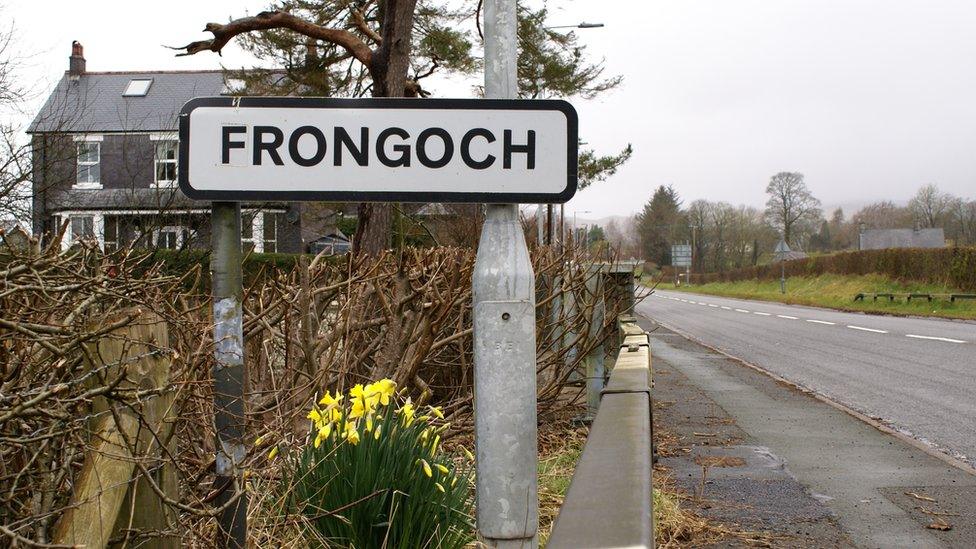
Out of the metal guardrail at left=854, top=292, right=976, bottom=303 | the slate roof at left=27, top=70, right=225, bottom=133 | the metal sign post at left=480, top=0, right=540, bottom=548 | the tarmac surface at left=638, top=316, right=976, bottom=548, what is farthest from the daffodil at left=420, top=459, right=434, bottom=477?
the slate roof at left=27, top=70, right=225, bottom=133

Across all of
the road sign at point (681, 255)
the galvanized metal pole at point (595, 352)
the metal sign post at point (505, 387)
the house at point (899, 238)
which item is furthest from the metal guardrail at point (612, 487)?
the road sign at point (681, 255)

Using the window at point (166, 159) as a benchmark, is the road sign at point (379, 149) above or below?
below

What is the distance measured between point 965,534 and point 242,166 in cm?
392

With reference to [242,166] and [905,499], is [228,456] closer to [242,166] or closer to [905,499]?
[242,166]

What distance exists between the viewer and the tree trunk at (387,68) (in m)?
12.6

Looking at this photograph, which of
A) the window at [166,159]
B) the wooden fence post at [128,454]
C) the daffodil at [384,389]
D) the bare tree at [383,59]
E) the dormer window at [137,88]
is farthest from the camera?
the dormer window at [137,88]

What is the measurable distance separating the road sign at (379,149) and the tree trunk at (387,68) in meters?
9.94

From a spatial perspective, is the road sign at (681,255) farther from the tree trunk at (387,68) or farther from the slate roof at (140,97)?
the tree trunk at (387,68)

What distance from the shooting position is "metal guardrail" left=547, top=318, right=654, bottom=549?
1.34 meters

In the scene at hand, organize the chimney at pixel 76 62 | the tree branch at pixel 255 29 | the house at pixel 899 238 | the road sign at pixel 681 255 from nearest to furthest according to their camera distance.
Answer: the tree branch at pixel 255 29 → the chimney at pixel 76 62 → the house at pixel 899 238 → the road sign at pixel 681 255

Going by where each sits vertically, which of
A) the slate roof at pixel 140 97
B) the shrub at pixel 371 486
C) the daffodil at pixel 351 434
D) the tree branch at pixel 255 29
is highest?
the slate roof at pixel 140 97

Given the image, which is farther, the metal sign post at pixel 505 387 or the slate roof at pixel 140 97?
the slate roof at pixel 140 97

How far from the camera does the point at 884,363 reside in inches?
543

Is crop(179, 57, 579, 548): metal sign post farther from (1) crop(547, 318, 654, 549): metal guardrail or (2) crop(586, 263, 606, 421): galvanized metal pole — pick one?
(2) crop(586, 263, 606, 421): galvanized metal pole
